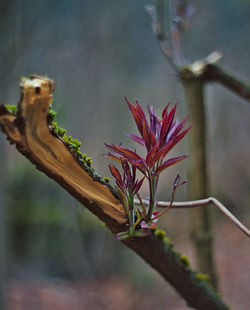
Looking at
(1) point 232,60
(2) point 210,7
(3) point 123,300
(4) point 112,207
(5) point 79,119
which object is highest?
(2) point 210,7

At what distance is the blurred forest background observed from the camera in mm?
3260

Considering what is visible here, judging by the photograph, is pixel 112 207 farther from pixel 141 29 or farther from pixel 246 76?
pixel 246 76

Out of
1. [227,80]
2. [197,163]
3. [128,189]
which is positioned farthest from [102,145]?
[128,189]

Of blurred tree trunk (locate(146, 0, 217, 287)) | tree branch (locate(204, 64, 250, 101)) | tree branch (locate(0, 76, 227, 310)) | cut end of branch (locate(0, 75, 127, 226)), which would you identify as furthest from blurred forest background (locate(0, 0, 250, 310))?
cut end of branch (locate(0, 75, 127, 226))

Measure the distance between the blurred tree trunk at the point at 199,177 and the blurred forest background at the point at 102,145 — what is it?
1474 mm

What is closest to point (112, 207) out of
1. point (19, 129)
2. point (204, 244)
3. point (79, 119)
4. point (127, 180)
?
point (127, 180)

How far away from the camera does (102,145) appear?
12.9 ft

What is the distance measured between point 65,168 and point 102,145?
331 centimetres

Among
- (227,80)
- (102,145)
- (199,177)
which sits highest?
(227,80)

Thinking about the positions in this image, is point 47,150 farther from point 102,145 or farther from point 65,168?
point 102,145

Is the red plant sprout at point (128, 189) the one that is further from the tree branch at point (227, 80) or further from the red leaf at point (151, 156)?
the tree branch at point (227, 80)

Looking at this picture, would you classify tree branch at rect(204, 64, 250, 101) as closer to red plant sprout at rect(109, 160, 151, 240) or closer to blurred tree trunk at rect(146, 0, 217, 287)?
blurred tree trunk at rect(146, 0, 217, 287)

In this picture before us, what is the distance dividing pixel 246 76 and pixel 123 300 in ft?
9.43

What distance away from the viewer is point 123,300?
3.46 m
